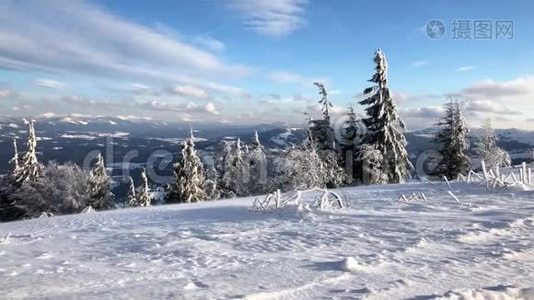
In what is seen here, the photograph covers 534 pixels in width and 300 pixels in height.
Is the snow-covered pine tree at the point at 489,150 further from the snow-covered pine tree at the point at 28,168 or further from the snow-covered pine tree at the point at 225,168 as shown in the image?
the snow-covered pine tree at the point at 28,168

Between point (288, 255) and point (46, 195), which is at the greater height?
point (288, 255)

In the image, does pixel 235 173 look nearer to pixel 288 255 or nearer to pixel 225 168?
pixel 225 168

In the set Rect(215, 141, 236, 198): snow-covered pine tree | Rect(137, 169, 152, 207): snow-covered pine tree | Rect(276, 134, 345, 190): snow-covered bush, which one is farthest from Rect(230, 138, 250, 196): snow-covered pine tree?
Rect(137, 169, 152, 207): snow-covered pine tree

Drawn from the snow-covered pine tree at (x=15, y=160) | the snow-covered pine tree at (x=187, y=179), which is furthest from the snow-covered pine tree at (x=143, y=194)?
the snow-covered pine tree at (x=15, y=160)

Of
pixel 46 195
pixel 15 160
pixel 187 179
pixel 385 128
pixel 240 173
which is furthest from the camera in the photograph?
pixel 240 173

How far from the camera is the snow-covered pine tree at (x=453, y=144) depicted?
4100 cm

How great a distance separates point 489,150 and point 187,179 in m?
32.1

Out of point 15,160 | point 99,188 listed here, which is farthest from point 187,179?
point 15,160

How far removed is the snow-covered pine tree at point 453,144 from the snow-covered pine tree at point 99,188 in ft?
104

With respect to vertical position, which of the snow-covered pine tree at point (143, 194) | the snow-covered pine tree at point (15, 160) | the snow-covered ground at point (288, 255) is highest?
the snow-covered pine tree at point (15, 160)

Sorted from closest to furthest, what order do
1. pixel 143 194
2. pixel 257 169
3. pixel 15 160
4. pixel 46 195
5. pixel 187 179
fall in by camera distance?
pixel 187 179 → pixel 46 195 → pixel 143 194 → pixel 15 160 → pixel 257 169

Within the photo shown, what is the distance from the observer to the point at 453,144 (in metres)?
41.5

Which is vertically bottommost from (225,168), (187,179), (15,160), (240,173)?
(187,179)

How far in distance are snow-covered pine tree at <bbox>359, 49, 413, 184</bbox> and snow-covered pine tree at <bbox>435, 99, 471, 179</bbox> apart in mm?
6127
